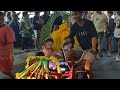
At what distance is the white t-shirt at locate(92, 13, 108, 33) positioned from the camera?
16.6ft

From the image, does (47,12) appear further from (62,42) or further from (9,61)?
(9,61)

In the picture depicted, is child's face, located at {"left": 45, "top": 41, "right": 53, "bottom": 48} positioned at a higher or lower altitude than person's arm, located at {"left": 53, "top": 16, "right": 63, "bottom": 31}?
lower

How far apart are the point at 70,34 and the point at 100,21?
17.1 inches

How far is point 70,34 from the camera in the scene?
504cm

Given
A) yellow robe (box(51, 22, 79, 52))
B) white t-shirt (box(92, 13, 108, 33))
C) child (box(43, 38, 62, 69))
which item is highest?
white t-shirt (box(92, 13, 108, 33))

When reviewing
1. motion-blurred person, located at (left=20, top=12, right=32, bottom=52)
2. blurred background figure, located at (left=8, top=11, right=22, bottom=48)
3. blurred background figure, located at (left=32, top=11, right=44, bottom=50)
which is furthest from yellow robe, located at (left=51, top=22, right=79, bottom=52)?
blurred background figure, located at (left=8, top=11, right=22, bottom=48)

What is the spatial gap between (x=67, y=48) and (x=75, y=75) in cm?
37

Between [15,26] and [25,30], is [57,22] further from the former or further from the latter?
[15,26]

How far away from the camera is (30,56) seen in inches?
198

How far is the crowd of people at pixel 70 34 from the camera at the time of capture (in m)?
5.02

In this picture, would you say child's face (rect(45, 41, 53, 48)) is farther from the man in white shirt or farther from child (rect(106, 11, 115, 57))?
child (rect(106, 11, 115, 57))

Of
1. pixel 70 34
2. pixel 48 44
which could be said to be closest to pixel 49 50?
pixel 48 44

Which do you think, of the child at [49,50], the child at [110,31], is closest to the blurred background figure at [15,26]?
the child at [49,50]
